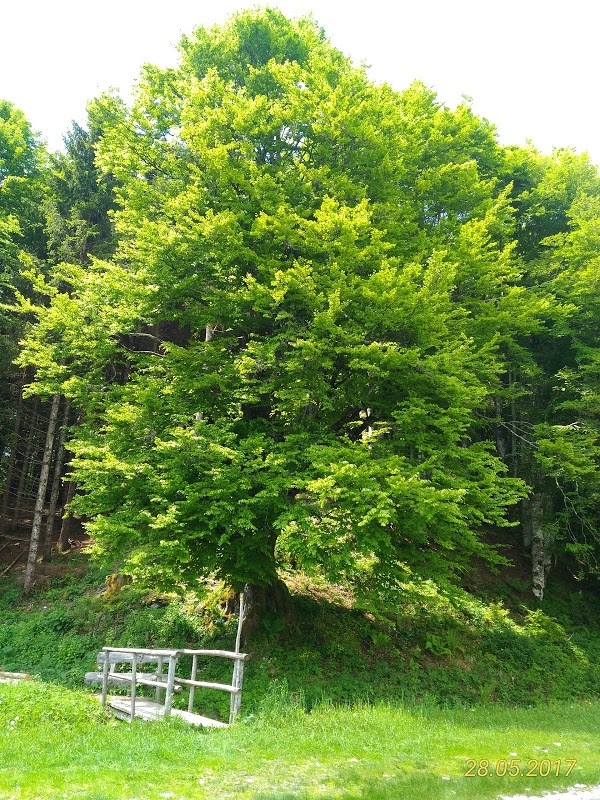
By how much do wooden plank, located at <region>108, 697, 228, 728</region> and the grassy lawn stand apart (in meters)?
0.34

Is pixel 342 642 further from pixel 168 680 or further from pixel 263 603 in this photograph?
pixel 168 680

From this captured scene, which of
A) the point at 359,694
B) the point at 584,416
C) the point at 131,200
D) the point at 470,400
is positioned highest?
the point at 131,200

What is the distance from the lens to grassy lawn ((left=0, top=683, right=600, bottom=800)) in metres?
4.79

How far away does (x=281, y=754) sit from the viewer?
235 inches

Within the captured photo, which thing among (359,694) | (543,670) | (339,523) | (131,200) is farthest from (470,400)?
(131,200)

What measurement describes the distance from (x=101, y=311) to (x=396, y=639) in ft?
34.9

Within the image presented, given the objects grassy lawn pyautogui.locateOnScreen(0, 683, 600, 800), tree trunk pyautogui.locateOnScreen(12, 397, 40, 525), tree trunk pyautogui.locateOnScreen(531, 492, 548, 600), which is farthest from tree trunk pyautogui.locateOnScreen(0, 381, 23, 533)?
tree trunk pyautogui.locateOnScreen(531, 492, 548, 600)

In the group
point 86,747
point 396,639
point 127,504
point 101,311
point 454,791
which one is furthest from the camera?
point 396,639

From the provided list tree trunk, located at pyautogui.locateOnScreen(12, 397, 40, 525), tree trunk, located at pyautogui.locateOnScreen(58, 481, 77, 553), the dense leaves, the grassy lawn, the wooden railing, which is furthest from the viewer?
tree trunk, located at pyautogui.locateOnScreen(12, 397, 40, 525)

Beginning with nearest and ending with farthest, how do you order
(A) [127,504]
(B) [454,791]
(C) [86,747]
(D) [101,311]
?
(B) [454,791] → (C) [86,747] → (A) [127,504] → (D) [101,311]

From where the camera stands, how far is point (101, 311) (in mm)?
12047

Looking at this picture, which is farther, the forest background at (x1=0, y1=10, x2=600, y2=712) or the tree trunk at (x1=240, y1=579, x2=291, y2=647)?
the tree trunk at (x1=240, y1=579, x2=291, y2=647)

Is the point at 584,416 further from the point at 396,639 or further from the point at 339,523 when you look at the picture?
the point at 339,523

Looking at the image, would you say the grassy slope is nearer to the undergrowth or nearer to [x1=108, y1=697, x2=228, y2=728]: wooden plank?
the undergrowth
